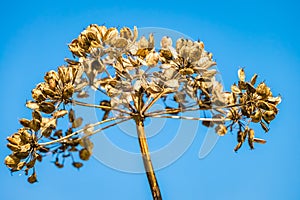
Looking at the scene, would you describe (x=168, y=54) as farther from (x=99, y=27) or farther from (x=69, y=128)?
(x=69, y=128)

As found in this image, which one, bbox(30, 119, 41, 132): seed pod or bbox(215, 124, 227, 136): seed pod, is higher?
bbox(30, 119, 41, 132): seed pod

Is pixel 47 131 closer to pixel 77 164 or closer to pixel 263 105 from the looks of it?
pixel 77 164

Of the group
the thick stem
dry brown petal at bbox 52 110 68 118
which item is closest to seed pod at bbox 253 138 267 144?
the thick stem

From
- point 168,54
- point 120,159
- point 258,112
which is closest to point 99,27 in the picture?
point 168,54

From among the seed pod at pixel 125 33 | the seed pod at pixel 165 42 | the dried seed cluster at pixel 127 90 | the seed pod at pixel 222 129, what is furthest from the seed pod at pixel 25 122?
the seed pod at pixel 222 129

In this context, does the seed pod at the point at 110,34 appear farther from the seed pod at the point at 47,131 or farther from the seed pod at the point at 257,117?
the seed pod at the point at 257,117

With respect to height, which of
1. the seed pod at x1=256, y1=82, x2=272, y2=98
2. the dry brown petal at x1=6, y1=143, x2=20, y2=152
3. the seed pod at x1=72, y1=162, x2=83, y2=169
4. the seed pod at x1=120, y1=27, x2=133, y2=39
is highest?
the seed pod at x1=120, y1=27, x2=133, y2=39

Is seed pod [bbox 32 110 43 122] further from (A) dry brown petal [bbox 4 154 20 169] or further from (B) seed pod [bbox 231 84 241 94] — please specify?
(B) seed pod [bbox 231 84 241 94]

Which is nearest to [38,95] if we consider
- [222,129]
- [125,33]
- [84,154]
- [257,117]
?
[84,154]
